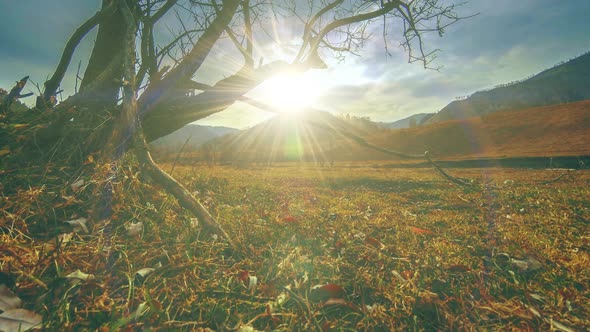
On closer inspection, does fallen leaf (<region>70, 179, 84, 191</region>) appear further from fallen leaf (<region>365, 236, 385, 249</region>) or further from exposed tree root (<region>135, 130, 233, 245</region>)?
fallen leaf (<region>365, 236, 385, 249</region>)

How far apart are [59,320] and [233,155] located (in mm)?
33054

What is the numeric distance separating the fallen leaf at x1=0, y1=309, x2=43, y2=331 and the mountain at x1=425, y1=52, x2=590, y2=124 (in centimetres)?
8821

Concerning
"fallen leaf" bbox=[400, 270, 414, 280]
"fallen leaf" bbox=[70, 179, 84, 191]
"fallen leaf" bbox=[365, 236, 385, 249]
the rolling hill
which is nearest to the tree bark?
"fallen leaf" bbox=[70, 179, 84, 191]

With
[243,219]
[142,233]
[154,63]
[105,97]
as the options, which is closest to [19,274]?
[142,233]

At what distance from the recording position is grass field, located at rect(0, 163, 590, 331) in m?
1.30

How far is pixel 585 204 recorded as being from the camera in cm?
393

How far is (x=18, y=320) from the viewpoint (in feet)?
3.44

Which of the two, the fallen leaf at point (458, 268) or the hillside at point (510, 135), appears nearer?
the fallen leaf at point (458, 268)

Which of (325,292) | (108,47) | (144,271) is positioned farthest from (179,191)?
(108,47)

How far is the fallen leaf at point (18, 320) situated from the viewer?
1017 mm

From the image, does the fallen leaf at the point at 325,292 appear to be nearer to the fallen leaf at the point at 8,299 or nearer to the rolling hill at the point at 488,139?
the fallen leaf at the point at 8,299

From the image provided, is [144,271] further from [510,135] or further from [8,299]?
[510,135]

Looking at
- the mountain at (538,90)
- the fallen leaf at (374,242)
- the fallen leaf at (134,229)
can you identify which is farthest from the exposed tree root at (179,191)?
the mountain at (538,90)

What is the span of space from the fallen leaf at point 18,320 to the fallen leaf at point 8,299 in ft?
0.40
